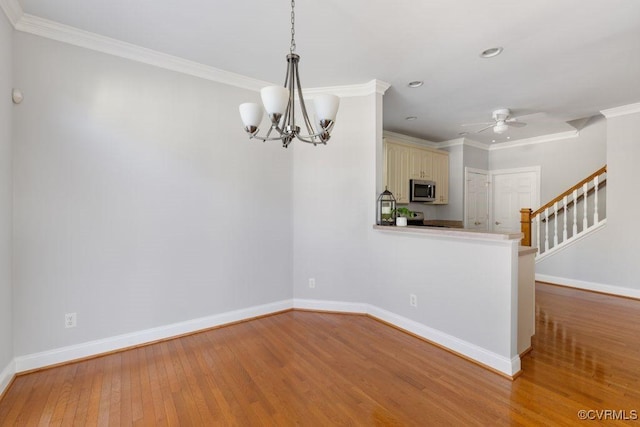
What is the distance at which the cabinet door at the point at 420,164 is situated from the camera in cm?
532

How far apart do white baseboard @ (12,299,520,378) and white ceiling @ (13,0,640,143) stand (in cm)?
258

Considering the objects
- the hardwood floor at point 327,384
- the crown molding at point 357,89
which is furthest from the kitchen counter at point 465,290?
the crown molding at point 357,89

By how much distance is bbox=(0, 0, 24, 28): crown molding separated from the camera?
1.98 m

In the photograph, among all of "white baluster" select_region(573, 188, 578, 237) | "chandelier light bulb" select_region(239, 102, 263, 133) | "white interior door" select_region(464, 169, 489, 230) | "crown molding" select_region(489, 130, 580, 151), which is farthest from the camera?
"white interior door" select_region(464, 169, 489, 230)

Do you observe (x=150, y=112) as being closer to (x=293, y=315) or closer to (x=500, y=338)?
(x=293, y=315)

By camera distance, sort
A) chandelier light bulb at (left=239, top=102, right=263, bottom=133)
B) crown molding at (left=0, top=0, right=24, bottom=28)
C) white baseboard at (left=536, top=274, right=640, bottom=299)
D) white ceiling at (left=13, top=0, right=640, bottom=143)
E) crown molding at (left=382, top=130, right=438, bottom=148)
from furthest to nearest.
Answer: crown molding at (left=382, top=130, right=438, bottom=148) < white baseboard at (left=536, top=274, right=640, bottom=299) < white ceiling at (left=13, top=0, right=640, bottom=143) < crown molding at (left=0, top=0, right=24, bottom=28) < chandelier light bulb at (left=239, top=102, right=263, bottom=133)

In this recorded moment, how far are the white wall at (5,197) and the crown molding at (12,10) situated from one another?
0.05 meters

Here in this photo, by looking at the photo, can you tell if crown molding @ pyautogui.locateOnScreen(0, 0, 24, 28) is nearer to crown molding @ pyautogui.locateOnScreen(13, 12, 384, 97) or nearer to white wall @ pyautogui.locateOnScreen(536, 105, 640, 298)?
crown molding @ pyautogui.locateOnScreen(13, 12, 384, 97)

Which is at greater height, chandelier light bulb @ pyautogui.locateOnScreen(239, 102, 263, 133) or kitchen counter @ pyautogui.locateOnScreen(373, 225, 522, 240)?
chandelier light bulb @ pyautogui.locateOnScreen(239, 102, 263, 133)

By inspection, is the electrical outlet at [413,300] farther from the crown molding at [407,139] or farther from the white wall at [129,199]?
the crown molding at [407,139]

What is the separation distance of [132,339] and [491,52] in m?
4.17

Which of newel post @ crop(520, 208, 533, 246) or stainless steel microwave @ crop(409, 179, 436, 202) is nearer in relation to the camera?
newel post @ crop(520, 208, 533, 246)

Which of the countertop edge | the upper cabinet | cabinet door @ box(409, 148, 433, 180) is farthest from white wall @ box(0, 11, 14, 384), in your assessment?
cabinet door @ box(409, 148, 433, 180)

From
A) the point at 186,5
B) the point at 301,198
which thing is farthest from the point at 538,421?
the point at 186,5
